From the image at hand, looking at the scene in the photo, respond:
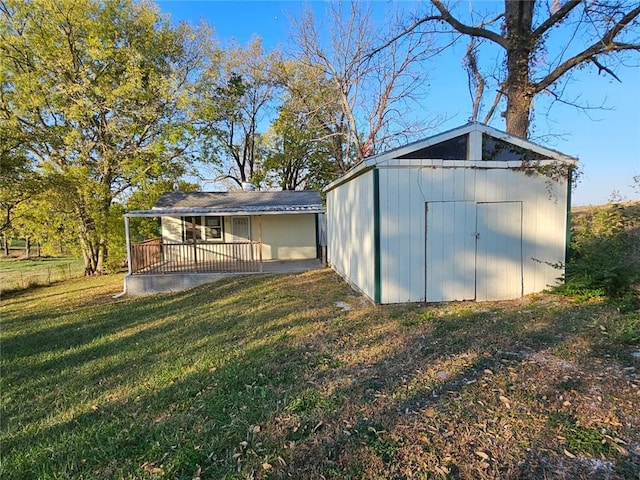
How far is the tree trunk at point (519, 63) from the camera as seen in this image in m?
8.50

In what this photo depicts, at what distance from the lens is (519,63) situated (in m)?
8.69

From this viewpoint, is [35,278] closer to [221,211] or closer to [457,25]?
[221,211]

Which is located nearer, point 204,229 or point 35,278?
point 204,229

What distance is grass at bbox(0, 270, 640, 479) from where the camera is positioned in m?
2.35

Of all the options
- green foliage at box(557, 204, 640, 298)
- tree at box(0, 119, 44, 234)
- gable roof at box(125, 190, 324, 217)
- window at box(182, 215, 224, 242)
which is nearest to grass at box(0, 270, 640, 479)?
green foliage at box(557, 204, 640, 298)

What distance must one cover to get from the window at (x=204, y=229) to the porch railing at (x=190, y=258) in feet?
1.45

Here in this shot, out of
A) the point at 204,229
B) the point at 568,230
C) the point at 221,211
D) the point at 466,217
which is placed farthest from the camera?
the point at 204,229

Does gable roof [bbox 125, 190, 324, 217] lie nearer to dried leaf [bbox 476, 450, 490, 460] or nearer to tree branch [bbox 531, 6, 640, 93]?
tree branch [bbox 531, 6, 640, 93]

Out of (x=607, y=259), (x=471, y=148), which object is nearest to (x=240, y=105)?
(x=471, y=148)

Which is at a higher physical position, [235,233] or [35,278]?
[235,233]

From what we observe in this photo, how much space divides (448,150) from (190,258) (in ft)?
32.9

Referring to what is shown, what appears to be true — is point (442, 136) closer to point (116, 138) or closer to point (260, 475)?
point (260, 475)

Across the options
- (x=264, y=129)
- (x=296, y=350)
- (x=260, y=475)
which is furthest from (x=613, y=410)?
(x=264, y=129)

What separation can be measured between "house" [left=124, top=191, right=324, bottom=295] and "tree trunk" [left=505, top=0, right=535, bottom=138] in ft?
20.4
